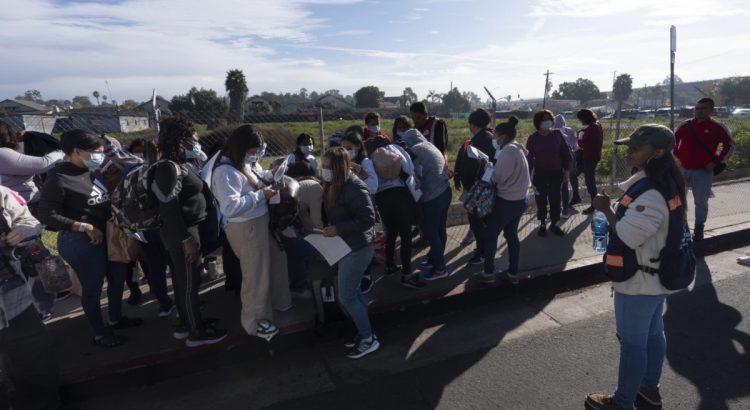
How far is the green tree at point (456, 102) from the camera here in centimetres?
7262

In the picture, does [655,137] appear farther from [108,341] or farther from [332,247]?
[108,341]

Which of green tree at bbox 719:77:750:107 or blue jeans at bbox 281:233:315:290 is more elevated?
green tree at bbox 719:77:750:107

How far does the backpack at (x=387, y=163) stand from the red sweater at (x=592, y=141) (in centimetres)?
421

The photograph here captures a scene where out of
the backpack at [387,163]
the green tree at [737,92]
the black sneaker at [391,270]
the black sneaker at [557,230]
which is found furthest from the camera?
the green tree at [737,92]

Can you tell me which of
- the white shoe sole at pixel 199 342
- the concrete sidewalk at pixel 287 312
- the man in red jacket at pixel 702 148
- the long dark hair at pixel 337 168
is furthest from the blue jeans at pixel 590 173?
the white shoe sole at pixel 199 342

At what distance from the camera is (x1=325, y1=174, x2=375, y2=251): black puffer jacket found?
3.35 m

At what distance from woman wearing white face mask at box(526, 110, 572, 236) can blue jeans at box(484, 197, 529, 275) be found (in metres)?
1.66

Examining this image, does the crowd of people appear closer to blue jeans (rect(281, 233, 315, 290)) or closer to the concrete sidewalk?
blue jeans (rect(281, 233, 315, 290))

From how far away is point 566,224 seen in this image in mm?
6848

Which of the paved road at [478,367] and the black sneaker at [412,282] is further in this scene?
the black sneaker at [412,282]

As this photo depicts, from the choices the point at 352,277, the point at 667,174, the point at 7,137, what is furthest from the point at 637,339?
the point at 7,137

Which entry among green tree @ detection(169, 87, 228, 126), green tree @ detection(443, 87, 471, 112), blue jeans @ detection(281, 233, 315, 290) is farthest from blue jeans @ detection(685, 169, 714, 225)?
green tree @ detection(443, 87, 471, 112)

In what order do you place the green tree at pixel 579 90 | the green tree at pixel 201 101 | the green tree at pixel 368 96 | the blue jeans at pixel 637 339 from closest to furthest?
the blue jeans at pixel 637 339, the green tree at pixel 201 101, the green tree at pixel 368 96, the green tree at pixel 579 90

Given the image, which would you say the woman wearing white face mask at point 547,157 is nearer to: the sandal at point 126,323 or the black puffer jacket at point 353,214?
the black puffer jacket at point 353,214
